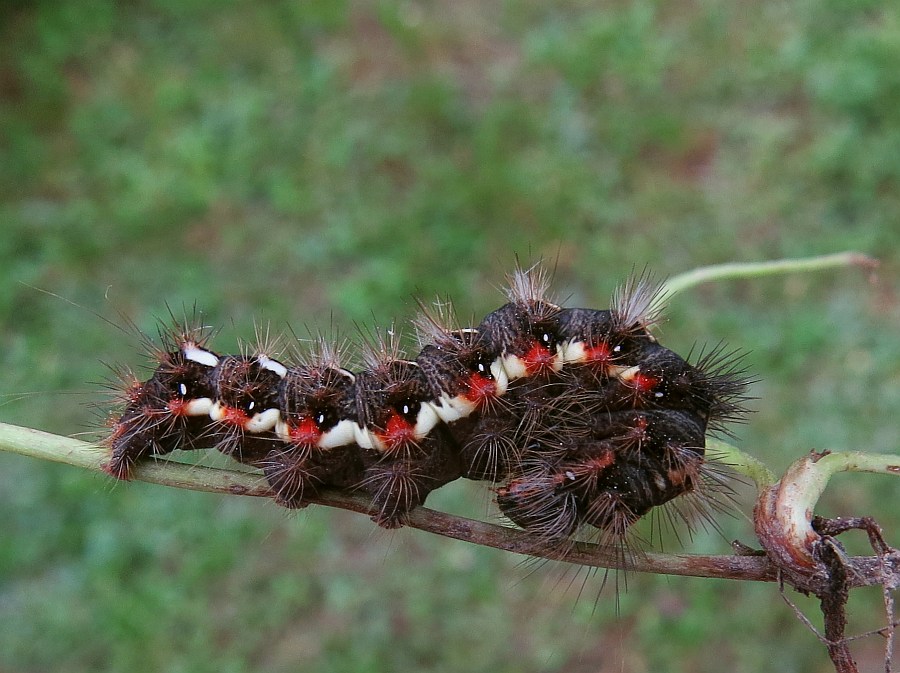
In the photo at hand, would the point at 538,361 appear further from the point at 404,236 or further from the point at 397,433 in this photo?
the point at 404,236

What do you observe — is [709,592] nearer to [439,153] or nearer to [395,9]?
[439,153]

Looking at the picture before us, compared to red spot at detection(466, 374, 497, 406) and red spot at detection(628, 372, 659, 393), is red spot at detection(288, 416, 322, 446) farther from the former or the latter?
red spot at detection(628, 372, 659, 393)

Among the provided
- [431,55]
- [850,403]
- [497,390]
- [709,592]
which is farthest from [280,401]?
[431,55]

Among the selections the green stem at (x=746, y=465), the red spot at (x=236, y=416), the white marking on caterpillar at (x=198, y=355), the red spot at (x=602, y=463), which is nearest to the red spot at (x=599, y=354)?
the red spot at (x=602, y=463)

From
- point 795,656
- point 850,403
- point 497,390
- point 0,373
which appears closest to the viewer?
point 497,390

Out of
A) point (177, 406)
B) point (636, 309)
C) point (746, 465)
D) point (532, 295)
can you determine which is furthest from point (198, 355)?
point (746, 465)

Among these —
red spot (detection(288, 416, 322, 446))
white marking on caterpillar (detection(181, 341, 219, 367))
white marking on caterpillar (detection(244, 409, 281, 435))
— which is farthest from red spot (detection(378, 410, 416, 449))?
white marking on caterpillar (detection(181, 341, 219, 367))

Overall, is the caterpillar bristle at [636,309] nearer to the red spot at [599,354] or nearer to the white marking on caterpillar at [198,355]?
the red spot at [599,354]

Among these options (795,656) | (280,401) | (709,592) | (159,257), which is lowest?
(280,401)
